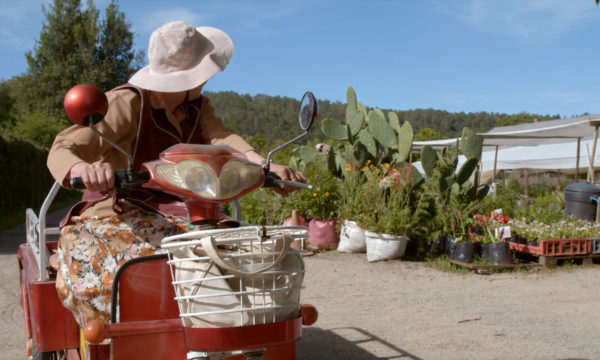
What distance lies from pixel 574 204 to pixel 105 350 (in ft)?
31.6

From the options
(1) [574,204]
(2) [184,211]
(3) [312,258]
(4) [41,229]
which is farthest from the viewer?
(1) [574,204]

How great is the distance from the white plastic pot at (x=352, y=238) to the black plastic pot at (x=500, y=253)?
190 centimetres

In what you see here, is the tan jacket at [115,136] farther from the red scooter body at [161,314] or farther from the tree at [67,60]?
the tree at [67,60]

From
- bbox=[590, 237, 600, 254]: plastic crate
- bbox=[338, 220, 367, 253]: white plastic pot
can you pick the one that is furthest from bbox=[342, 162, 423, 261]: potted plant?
bbox=[590, 237, 600, 254]: plastic crate

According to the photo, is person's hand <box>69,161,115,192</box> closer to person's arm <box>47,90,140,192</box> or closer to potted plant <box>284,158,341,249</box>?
person's arm <box>47,90,140,192</box>

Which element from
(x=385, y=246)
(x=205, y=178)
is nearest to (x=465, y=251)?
(x=385, y=246)

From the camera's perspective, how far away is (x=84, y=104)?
5.17 feet

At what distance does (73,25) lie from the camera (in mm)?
30531

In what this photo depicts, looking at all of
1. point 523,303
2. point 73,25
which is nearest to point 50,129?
point 73,25

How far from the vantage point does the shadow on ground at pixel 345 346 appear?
140 inches

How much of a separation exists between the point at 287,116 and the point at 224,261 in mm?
74349

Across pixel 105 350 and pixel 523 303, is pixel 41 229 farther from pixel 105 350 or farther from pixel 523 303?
pixel 523 303

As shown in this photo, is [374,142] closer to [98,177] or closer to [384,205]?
[384,205]

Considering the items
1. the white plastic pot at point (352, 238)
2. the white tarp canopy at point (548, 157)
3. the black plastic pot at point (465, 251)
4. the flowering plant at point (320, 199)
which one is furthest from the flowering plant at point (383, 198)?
the white tarp canopy at point (548, 157)
